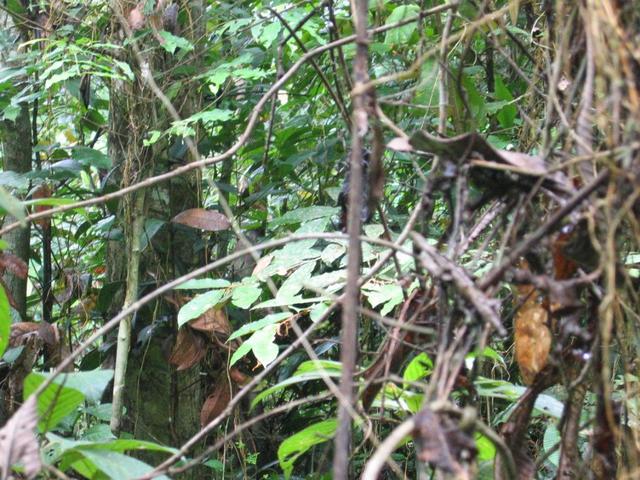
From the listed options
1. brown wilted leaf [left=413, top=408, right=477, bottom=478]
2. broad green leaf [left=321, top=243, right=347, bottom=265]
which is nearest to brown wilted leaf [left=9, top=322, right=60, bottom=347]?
broad green leaf [left=321, top=243, right=347, bottom=265]

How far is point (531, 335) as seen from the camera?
0.85 m

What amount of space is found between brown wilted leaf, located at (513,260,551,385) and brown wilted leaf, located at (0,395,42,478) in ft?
1.75

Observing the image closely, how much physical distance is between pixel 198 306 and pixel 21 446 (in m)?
0.80

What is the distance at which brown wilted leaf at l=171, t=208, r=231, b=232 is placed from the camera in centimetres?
193

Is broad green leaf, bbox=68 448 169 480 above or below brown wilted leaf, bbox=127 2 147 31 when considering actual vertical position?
below

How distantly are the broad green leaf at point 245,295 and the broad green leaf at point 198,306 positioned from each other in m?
0.05

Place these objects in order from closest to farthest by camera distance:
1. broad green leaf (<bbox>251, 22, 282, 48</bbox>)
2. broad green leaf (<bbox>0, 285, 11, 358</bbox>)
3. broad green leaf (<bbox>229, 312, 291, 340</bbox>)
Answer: broad green leaf (<bbox>0, 285, 11, 358</bbox>) → broad green leaf (<bbox>229, 312, 291, 340</bbox>) → broad green leaf (<bbox>251, 22, 282, 48</bbox>)

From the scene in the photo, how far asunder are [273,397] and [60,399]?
163 cm

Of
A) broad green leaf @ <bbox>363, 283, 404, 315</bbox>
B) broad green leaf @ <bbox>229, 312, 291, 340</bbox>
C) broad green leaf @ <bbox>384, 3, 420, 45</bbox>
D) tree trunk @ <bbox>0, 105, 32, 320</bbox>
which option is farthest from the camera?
tree trunk @ <bbox>0, 105, 32, 320</bbox>

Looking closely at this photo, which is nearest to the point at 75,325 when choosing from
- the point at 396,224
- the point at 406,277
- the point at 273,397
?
the point at 273,397

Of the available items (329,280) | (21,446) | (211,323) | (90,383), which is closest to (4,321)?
(90,383)

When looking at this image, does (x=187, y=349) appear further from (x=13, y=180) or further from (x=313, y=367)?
(x=313, y=367)

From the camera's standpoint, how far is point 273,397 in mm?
2465

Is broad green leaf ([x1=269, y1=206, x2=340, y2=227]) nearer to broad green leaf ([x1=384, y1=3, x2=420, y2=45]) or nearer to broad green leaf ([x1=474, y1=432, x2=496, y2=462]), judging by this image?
broad green leaf ([x1=384, y1=3, x2=420, y2=45])
